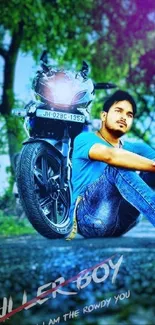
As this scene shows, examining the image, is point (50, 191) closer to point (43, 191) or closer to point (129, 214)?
point (43, 191)

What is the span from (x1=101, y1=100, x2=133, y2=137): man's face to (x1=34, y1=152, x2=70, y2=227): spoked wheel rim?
1.26 feet

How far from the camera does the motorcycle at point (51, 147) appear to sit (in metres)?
3.25

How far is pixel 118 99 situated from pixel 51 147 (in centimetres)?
50

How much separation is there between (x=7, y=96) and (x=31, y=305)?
4.01ft

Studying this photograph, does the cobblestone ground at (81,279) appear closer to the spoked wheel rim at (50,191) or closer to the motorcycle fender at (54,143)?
the spoked wheel rim at (50,191)

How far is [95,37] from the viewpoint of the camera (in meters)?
3.95

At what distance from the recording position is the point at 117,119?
134 inches

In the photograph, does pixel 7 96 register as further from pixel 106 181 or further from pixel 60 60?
pixel 106 181

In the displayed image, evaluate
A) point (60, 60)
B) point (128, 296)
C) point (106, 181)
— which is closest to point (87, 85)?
point (60, 60)

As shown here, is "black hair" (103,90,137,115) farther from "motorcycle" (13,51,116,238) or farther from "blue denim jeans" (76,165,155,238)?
"blue denim jeans" (76,165,155,238)

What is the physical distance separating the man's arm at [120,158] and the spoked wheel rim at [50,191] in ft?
0.78

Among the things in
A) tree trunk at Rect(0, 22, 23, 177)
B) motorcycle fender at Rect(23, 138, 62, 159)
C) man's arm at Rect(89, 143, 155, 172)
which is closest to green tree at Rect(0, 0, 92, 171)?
tree trunk at Rect(0, 22, 23, 177)

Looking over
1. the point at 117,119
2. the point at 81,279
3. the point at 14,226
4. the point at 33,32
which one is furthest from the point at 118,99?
the point at 81,279

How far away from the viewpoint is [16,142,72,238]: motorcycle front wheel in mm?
3232
